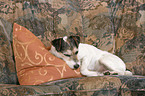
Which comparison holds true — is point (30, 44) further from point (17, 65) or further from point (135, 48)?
point (135, 48)

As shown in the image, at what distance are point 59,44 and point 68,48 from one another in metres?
0.14

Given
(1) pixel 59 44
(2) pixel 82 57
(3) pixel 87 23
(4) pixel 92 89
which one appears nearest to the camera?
(4) pixel 92 89

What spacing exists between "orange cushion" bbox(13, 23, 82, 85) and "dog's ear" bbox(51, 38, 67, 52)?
14 centimetres

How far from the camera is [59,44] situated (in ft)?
7.25

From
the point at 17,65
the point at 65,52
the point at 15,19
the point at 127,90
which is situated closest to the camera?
the point at 127,90

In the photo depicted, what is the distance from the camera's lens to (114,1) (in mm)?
2730

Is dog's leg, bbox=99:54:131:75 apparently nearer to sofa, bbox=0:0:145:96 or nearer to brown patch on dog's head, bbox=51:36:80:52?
sofa, bbox=0:0:145:96

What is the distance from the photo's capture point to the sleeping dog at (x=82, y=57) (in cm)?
221

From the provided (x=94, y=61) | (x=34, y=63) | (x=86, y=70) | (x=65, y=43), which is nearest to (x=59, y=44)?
(x=65, y=43)

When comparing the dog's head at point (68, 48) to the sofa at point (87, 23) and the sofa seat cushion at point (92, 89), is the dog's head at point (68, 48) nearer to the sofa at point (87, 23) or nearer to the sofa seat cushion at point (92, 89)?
the sofa at point (87, 23)

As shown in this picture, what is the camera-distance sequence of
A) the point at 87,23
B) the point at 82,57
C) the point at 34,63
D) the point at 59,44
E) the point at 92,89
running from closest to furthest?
1. the point at 92,89
2. the point at 34,63
3. the point at 59,44
4. the point at 82,57
5. the point at 87,23

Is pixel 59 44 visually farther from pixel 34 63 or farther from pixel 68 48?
pixel 34 63

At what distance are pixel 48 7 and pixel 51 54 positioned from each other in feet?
2.98

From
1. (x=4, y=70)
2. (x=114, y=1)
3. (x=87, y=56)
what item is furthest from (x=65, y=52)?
(x=114, y=1)
